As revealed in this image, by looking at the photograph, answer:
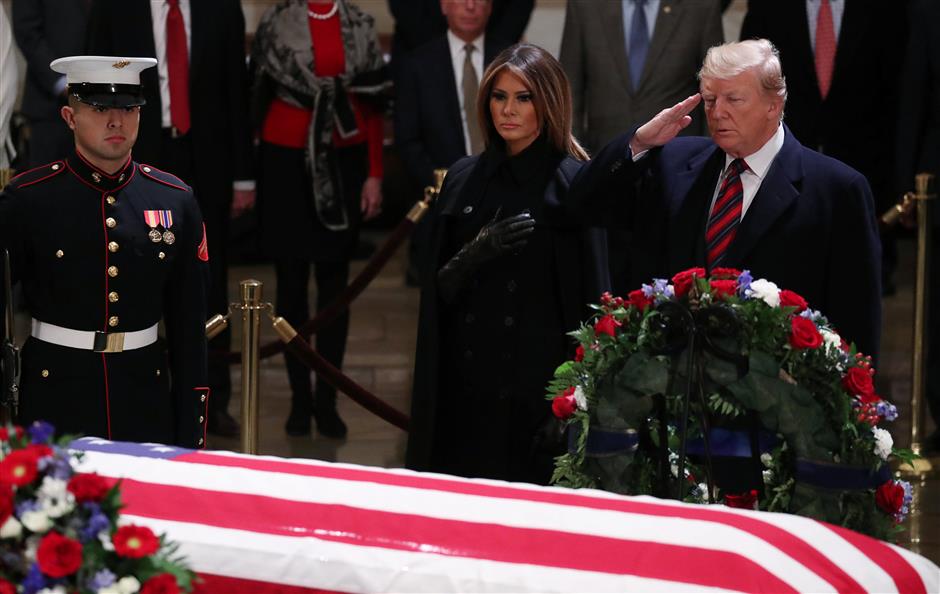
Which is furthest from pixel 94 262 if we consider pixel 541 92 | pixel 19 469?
pixel 19 469

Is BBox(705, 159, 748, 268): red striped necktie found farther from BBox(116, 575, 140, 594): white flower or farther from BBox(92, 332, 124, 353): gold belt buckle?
BBox(116, 575, 140, 594): white flower

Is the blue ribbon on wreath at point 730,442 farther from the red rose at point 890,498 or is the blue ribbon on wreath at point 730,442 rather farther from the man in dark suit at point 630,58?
the man in dark suit at point 630,58

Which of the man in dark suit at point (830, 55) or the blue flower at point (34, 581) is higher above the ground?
the man in dark suit at point (830, 55)

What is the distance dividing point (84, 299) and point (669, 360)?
161cm

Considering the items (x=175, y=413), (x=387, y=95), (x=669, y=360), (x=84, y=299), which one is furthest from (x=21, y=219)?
(x=387, y=95)

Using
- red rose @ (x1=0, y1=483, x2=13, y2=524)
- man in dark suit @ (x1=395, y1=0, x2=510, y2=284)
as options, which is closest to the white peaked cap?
red rose @ (x1=0, y1=483, x2=13, y2=524)

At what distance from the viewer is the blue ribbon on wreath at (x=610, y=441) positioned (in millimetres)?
3188

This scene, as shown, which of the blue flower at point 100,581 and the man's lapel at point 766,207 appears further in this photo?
the man's lapel at point 766,207

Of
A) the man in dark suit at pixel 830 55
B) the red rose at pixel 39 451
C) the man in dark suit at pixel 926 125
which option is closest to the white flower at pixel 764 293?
the red rose at pixel 39 451

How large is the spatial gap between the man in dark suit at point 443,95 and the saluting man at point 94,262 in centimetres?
224

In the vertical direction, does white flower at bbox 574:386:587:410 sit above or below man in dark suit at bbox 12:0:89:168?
below

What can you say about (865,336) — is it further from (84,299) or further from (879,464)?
(84,299)

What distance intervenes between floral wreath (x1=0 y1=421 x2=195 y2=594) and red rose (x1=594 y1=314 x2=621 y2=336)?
117 cm

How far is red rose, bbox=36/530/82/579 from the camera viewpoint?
2215 millimetres
